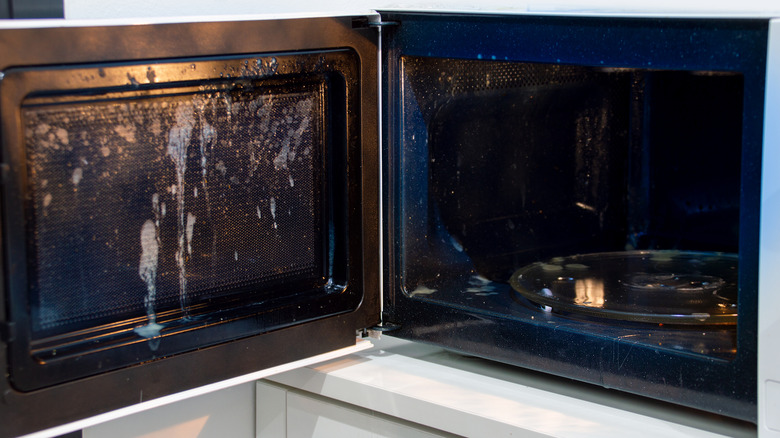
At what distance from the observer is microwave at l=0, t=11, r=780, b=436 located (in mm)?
625

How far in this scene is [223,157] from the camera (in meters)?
0.74

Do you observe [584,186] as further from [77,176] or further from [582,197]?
[77,176]

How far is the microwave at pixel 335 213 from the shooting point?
625 mm

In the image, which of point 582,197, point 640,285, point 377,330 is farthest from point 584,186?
point 377,330

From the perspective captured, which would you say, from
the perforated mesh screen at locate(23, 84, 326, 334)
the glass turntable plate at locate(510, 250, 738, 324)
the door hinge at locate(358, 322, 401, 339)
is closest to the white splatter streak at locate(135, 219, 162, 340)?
the perforated mesh screen at locate(23, 84, 326, 334)

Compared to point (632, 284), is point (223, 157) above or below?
above

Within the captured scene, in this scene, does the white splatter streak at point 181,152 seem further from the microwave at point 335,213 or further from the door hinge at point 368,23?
the door hinge at point 368,23

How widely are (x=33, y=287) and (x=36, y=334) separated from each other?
4 centimetres

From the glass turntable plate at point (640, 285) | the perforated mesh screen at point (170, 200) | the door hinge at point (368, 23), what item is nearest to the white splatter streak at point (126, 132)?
the perforated mesh screen at point (170, 200)

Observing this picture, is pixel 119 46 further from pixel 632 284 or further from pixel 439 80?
pixel 632 284

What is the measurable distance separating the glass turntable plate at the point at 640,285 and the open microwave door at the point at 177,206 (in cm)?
18

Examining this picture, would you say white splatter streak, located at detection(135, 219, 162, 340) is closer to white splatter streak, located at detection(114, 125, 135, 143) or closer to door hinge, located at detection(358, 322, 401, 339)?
white splatter streak, located at detection(114, 125, 135, 143)

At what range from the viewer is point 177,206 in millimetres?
723

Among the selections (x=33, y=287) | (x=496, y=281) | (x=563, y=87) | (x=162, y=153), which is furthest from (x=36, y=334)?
(x=563, y=87)
